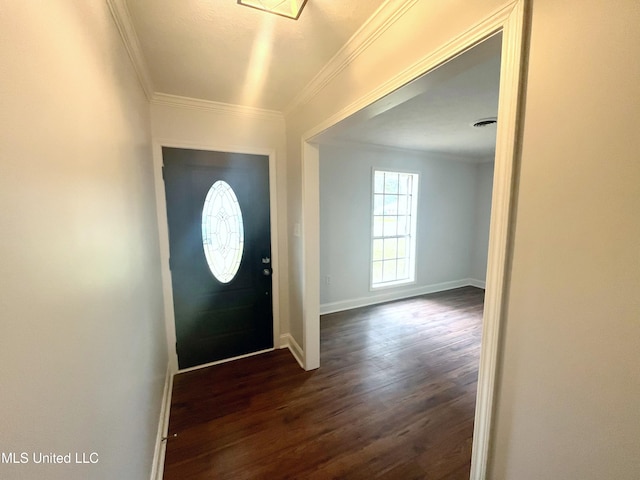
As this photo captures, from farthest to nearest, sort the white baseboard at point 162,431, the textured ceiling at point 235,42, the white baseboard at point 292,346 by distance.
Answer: the white baseboard at point 292,346
the white baseboard at point 162,431
the textured ceiling at point 235,42

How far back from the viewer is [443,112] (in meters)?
2.48

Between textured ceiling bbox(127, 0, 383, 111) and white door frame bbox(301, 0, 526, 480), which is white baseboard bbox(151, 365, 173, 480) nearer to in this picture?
white door frame bbox(301, 0, 526, 480)

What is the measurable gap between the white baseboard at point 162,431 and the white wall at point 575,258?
1.69m

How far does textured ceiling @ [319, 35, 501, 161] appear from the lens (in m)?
1.07

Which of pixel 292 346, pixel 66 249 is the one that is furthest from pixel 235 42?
pixel 292 346

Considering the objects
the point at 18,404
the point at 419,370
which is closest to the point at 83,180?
the point at 18,404

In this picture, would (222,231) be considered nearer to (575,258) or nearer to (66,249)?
(66,249)

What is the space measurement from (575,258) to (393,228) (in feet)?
12.3

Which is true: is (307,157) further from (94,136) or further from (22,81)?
(22,81)

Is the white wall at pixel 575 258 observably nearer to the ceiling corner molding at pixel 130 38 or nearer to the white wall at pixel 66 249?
the white wall at pixel 66 249

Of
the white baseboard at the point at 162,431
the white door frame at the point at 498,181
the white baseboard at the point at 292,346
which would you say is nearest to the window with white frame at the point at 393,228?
the white baseboard at the point at 292,346

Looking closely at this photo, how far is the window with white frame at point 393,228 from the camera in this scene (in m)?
4.18

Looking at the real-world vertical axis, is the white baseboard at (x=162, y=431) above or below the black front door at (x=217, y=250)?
below

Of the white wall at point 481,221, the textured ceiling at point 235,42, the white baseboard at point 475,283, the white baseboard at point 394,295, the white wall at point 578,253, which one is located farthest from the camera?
the white baseboard at point 475,283
